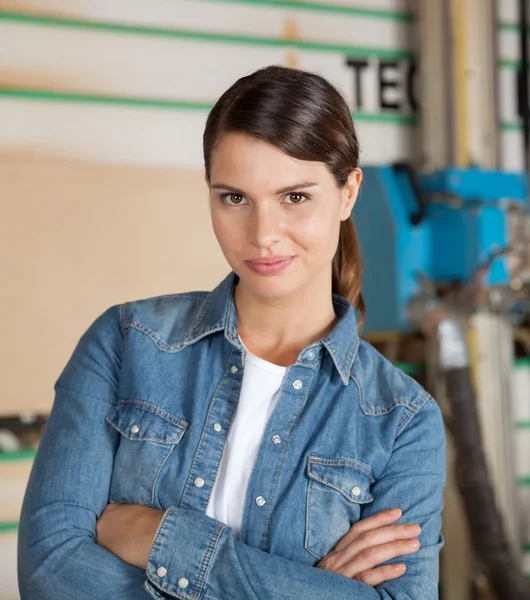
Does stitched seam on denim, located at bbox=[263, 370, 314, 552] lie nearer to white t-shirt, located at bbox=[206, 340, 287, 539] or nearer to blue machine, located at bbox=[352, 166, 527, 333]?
white t-shirt, located at bbox=[206, 340, 287, 539]

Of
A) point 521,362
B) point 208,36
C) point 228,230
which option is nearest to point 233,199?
point 228,230

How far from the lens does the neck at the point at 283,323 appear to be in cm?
129

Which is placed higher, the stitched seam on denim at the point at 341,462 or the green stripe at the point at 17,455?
the stitched seam on denim at the point at 341,462

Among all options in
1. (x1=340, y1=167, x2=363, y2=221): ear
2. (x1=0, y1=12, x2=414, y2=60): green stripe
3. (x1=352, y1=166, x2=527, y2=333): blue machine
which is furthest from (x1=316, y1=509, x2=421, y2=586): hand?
(x1=0, y1=12, x2=414, y2=60): green stripe

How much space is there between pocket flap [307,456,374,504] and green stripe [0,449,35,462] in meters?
1.14

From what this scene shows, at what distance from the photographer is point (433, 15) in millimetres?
2420

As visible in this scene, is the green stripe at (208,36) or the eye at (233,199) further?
the green stripe at (208,36)

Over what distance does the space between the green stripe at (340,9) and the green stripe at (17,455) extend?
1369mm

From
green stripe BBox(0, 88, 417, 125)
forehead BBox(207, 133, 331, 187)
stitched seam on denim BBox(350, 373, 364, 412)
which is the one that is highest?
green stripe BBox(0, 88, 417, 125)

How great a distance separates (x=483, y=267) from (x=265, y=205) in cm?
125

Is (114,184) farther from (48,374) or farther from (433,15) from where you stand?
(433,15)

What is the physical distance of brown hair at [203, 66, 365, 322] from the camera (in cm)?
114

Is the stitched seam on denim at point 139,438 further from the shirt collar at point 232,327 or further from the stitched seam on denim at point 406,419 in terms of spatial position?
the stitched seam on denim at point 406,419

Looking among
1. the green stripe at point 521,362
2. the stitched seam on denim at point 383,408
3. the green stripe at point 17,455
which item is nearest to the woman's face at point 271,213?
the stitched seam on denim at point 383,408
